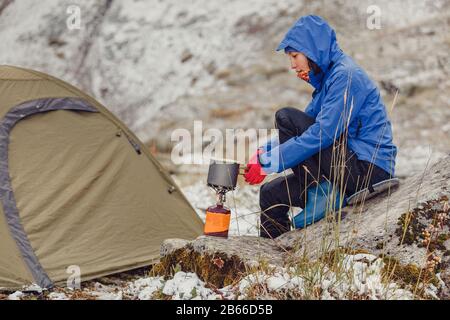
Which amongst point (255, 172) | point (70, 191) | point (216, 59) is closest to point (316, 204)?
point (255, 172)

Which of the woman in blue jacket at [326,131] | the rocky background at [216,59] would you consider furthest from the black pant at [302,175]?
the rocky background at [216,59]

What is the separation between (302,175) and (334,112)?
0.61 m

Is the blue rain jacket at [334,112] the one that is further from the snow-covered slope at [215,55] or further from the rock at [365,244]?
the snow-covered slope at [215,55]

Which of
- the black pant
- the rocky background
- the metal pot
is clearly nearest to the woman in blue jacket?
the black pant

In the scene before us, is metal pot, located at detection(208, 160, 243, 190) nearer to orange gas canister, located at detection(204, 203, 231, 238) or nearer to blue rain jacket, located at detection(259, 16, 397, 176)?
orange gas canister, located at detection(204, 203, 231, 238)

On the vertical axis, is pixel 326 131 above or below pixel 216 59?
below

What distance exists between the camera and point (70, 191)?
244 inches

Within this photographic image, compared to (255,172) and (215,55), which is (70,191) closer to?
(255,172)

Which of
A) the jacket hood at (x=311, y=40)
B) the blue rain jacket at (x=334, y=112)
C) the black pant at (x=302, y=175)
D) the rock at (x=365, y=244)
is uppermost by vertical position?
the jacket hood at (x=311, y=40)

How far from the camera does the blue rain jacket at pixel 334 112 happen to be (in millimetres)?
4973

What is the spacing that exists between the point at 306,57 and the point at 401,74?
7383 mm

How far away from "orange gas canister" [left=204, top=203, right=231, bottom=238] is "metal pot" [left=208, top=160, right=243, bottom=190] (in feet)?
0.52

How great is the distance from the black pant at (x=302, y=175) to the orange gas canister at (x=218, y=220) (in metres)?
0.28
